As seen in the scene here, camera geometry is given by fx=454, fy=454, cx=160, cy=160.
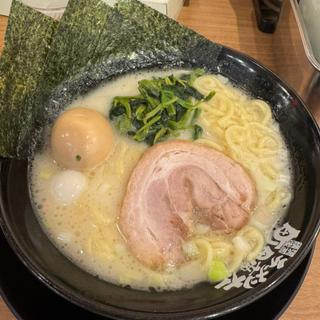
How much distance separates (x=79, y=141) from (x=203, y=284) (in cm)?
52

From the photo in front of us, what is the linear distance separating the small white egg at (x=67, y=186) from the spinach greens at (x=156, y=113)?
23cm

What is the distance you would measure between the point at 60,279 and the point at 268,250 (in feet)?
1.69

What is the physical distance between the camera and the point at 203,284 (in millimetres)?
1104

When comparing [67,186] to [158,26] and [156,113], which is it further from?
[158,26]

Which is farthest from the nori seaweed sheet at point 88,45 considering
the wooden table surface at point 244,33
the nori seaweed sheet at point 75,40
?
the wooden table surface at point 244,33

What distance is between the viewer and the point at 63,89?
4.94 ft

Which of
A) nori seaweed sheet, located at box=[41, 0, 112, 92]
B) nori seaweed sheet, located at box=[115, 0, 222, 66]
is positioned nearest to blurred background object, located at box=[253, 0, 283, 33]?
nori seaweed sheet, located at box=[115, 0, 222, 66]

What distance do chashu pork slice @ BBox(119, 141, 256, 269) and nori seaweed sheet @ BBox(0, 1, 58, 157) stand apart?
0.38 m

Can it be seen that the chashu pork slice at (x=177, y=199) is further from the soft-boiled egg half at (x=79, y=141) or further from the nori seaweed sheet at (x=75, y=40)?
the nori seaweed sheet at (x=75, y=40)

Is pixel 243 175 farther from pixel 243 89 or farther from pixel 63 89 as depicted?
pixel 63 89

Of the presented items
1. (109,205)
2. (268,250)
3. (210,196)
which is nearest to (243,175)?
(210,196)

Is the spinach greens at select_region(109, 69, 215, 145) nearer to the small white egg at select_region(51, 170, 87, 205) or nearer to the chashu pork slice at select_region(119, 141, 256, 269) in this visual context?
the chashu pork slice at select_region(119, 141, 256, 269)

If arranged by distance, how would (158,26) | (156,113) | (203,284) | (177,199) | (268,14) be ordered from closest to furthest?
(203,284)
(177,199)
(156,113)
(158,26)
(268,14)

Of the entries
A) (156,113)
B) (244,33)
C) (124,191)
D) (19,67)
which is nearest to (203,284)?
(124,191)
